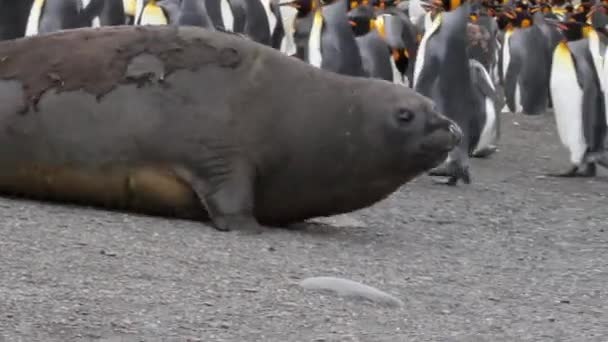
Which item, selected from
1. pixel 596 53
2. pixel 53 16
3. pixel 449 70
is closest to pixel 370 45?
pixel 596 53

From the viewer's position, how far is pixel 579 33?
12.6 m

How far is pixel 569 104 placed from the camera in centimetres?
1187

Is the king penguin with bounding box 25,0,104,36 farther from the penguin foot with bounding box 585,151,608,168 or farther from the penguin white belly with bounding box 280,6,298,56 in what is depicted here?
the penguin white belly with bounding box 280,6,298,56

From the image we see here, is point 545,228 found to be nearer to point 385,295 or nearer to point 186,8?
point 385,295

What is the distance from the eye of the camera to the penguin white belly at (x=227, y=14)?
622 inches

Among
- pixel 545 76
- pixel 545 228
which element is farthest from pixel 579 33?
pixel 545 76

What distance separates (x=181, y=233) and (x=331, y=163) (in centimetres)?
78

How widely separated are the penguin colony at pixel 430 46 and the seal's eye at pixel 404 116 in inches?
135

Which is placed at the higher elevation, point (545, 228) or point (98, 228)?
point (98, 228)

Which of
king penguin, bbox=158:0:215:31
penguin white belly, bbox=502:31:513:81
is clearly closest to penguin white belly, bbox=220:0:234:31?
king penguin, bbox=158:0:215:31

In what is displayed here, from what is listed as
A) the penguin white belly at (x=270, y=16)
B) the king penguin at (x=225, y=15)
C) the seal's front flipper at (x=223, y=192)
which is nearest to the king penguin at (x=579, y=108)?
the king penguin at (x=225, y=15)

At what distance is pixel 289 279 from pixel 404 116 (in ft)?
4.37

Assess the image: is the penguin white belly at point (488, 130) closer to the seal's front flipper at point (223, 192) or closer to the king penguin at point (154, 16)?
the king penguin at point (154, 16)

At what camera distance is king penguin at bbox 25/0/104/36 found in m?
13.1
